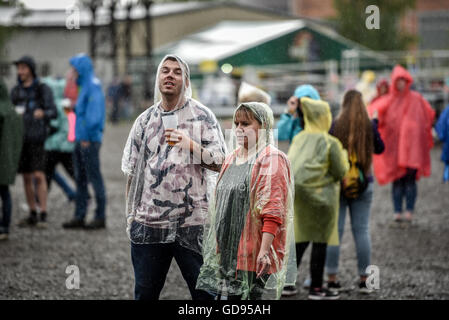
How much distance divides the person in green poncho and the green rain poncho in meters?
3.65

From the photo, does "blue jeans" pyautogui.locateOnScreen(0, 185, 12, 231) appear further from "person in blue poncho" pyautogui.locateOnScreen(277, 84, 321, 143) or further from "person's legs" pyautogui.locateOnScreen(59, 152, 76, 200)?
"person in blue poncho" pyautogui.locateOnScreen(277, 84, 321, 143)

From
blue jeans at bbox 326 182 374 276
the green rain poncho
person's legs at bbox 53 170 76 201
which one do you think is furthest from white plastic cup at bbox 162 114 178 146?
person's legs at bbox 53 170 76 201

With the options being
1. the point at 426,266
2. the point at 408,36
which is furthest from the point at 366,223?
the point at 408,36

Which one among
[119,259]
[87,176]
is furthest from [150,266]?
[87,176]

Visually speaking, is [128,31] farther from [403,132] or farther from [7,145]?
[7,145]

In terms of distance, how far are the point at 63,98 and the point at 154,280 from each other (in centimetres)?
649

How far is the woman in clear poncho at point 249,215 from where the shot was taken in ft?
13.6

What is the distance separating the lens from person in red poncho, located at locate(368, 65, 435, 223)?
31.8ft

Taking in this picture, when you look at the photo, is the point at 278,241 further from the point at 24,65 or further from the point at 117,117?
the point at 117,117

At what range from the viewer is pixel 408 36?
1446 inches

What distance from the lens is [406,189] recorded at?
992 cm

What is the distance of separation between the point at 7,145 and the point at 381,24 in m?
29.2

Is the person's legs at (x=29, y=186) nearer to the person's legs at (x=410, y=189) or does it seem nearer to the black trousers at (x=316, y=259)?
the black trousers at (x=316, y=259)

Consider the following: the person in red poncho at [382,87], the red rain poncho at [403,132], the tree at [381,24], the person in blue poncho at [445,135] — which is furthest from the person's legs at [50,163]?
the tree at [381,24]
